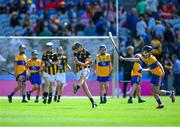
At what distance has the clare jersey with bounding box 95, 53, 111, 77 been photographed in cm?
3325

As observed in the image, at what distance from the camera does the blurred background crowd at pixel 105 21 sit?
39.7 meters

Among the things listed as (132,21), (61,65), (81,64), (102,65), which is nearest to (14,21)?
(132,21)

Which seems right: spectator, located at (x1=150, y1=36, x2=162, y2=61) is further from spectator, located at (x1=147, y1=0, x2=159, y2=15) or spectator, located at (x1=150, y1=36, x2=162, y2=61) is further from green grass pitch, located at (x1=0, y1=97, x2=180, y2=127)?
green grass pitch, located at (x1=0, y1=97, x2=180, y2=127)

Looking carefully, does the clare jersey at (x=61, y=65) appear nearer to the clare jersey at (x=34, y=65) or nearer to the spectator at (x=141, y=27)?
the clare jersey at (x=34, y=65)

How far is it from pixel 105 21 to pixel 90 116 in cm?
1831

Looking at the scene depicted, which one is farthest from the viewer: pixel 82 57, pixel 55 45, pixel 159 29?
pixel 159 29

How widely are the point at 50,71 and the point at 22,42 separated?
626cm

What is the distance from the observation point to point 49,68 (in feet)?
104

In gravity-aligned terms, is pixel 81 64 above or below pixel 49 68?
above

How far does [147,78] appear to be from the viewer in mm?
38719

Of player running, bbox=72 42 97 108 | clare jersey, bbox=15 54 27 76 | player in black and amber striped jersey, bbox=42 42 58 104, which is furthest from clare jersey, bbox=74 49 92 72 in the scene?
clare jersey, bbox=15 54 27 76

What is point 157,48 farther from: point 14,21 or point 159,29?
point 14,21

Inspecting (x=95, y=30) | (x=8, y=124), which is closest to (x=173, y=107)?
(x=8, y=124)

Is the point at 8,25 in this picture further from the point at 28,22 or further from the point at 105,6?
the point at 105,6
